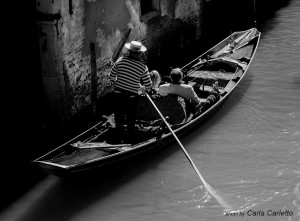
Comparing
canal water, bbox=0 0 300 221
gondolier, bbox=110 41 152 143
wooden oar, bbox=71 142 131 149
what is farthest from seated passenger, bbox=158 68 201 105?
wooden oar, bbox=71 142 131 149

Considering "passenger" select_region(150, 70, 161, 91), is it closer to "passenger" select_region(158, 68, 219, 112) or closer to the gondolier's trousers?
"passenger" select_region(158, 68, 219, 112)

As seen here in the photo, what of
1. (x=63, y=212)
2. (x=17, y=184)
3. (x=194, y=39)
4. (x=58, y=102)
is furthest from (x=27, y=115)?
(x=194, y=39)

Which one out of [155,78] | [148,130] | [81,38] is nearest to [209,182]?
[148,130]

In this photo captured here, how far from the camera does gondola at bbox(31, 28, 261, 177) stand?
5.70 m

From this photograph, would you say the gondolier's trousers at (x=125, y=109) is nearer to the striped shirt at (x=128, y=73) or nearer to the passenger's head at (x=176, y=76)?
the striped shirt at (x=128, y=73)

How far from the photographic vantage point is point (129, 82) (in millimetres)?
6176

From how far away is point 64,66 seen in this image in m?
7.10

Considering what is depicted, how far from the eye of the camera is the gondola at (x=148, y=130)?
18.7ft

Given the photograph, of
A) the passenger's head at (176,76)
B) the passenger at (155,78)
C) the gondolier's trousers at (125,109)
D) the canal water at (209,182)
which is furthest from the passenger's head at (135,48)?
the canal water at (209,182)

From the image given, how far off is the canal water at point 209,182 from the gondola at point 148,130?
0.30 m

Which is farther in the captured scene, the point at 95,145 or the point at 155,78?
the point at 155,78

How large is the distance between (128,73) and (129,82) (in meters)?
0.13

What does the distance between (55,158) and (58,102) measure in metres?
1.57

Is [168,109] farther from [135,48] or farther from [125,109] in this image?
[135,48]
